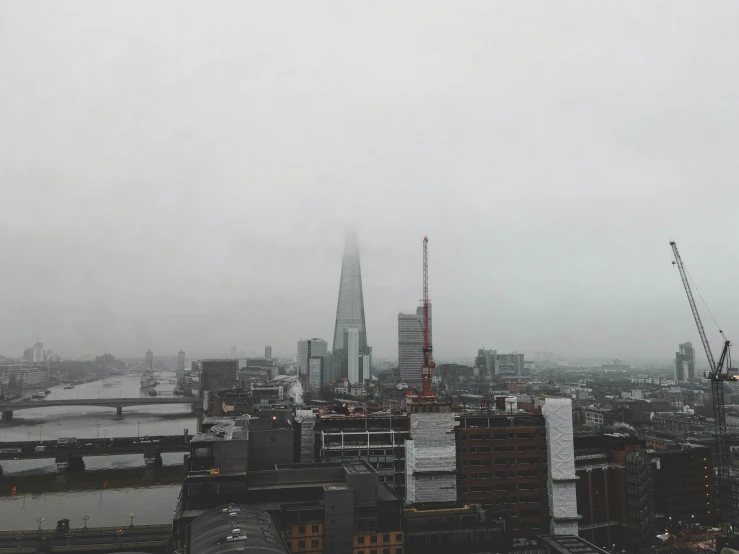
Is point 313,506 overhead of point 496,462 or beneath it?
beneath

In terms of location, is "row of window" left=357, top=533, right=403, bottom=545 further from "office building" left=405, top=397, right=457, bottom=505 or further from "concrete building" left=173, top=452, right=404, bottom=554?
"office building" left=405, top=397, right=457, bottom=505

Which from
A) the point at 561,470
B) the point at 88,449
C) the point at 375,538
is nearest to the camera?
the point at 375,538

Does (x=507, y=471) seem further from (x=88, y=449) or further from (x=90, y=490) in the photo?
(x=88, y=449)

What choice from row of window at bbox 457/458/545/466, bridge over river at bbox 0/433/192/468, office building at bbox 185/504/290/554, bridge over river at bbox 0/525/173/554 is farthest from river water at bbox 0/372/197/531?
row of window at bbox 457/458/545/466

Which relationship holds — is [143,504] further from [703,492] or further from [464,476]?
[703,492]

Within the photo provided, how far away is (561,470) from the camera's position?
38.0 meters

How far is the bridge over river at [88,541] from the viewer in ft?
107

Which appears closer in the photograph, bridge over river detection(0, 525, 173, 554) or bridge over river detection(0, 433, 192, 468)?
bridge over river detection(0, 525, 173, 554)

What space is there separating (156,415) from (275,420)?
84.2 meters

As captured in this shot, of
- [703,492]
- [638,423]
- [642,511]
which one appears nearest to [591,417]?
[638,423]

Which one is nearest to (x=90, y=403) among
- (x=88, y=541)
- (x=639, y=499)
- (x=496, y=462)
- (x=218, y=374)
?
(x=218, y=374)

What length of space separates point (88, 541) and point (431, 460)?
2244 centimetres

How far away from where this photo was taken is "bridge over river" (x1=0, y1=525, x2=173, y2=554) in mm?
32688

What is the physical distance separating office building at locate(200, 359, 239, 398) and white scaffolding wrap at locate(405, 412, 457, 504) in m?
120
